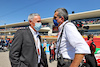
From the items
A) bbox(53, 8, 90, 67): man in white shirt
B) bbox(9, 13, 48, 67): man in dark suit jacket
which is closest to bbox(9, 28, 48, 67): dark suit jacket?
bbox(9, 13, 48, 67): man in dark suit jacket

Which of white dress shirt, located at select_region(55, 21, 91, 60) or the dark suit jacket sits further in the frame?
the dark suit jacket

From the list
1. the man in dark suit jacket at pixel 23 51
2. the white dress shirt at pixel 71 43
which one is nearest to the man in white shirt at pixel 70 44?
the white dress shirt at pixel 71 43

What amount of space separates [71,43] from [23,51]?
0.93 meters

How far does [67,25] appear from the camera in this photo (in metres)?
1.17

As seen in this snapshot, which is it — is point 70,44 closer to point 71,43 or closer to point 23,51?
point 71,43

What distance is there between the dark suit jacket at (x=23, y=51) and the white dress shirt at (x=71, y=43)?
1.93 feet

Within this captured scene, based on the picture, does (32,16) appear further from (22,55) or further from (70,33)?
(70,33)

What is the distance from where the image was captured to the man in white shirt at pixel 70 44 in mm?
1002

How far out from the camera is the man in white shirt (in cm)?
100

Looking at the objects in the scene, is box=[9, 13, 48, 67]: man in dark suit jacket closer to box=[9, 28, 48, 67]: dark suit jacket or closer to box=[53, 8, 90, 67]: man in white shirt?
box=[9, 28, 48, 67]: dark suit jacket

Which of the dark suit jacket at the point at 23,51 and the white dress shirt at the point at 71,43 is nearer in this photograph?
the white dress shirt at the point at 71,43

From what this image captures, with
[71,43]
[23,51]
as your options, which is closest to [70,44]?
[71,43]

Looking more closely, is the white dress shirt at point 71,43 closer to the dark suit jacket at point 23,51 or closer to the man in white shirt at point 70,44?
the man in white shirt at point 70,44

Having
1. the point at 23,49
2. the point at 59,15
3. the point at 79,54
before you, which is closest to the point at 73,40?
the point at 79,54
